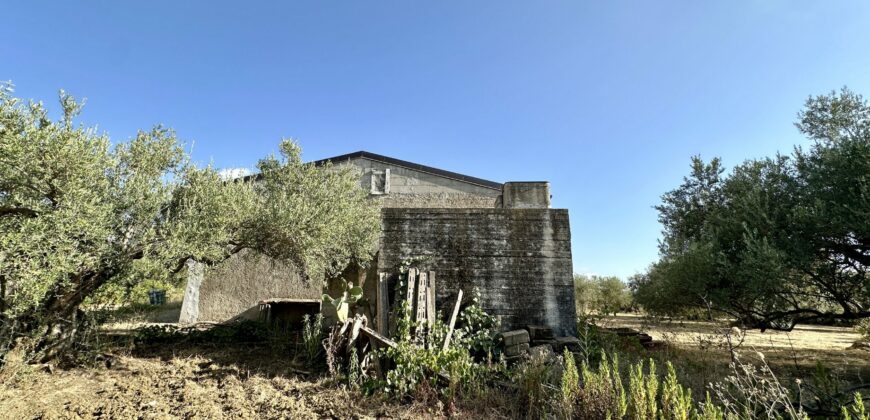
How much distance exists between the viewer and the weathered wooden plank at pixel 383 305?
6895 mm

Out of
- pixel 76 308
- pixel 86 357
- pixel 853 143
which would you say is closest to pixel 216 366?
pixel 86 357

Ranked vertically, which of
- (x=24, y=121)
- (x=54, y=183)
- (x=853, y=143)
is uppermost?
(x=853, y=143)

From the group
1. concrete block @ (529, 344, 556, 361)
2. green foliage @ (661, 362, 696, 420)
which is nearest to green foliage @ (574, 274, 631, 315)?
concrete block @ (529, 344, 556, 361)

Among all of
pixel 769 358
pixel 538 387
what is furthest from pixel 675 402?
pixel 769 358

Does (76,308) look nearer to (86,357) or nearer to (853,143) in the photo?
(86,357)

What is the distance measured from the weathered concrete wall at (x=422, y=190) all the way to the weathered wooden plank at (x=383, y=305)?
801cm

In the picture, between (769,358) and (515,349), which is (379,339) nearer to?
(515,349)

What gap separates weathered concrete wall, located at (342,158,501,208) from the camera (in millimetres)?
15375

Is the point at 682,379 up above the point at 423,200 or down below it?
below

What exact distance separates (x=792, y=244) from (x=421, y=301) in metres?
9.07

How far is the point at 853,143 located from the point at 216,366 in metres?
14.7

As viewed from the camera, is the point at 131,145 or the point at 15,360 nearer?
the point at 15,360

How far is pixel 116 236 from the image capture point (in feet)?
22.0

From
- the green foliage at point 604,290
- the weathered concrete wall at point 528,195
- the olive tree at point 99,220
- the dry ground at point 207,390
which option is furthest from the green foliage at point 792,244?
the green foliage at point 604,290
